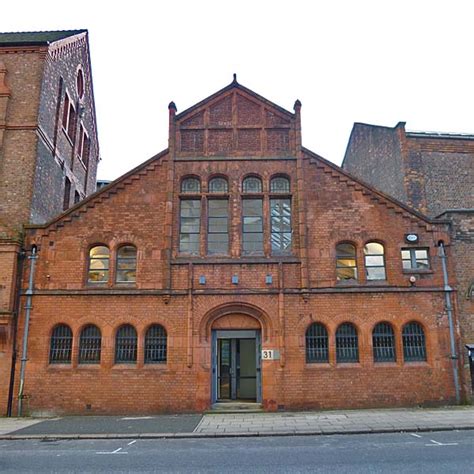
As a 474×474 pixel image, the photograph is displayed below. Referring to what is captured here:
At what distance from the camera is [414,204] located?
22.2m

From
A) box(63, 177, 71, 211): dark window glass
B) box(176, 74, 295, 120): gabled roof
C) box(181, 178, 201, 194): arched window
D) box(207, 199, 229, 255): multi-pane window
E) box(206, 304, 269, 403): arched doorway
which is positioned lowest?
box(206, 304, 269, 403): arched doorway

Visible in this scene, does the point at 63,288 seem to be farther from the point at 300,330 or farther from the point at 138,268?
the point at 300,330

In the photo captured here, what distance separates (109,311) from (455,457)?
1182 centimetres

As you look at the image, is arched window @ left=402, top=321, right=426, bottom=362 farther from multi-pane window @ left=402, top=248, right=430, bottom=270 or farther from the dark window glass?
the dark window glass

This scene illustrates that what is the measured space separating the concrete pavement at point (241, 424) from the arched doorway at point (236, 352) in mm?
2023

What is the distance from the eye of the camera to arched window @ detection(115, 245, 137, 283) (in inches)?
668

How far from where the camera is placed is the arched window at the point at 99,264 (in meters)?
17.0

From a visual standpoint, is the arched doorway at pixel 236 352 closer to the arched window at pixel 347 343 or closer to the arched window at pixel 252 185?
the arched window at pixel 347 343

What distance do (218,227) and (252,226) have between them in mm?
1358

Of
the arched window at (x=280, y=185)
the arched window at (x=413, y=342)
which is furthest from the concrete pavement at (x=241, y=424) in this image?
the arched window at (x=280, y=185)

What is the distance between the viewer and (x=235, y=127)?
18250mm

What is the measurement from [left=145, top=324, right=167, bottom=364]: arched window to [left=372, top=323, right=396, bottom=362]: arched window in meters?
7.77

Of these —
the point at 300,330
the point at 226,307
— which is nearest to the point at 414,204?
the point at 300,330

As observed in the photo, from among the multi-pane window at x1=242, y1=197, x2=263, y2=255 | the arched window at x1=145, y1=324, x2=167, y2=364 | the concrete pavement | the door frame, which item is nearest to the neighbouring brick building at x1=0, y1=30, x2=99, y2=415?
the concrete pavement
